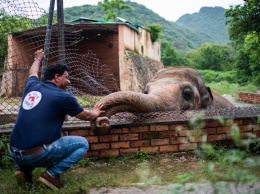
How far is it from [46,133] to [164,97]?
9.10 ft

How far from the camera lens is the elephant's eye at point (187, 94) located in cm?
712

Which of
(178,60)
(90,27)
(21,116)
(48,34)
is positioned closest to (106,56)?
(90,27)

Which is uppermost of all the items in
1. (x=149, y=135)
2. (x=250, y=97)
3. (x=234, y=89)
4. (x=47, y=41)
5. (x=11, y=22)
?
(x=11, y=22)

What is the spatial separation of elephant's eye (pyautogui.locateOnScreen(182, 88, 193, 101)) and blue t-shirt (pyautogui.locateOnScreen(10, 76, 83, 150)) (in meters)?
3.37

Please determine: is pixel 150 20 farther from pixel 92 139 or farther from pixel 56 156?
pixel 56 156

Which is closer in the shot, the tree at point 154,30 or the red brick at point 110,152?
the red brick at point 110,152

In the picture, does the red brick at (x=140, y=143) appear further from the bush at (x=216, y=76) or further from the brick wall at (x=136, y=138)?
the bush at (x=216, y=76)

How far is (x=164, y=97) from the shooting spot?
20.7ft

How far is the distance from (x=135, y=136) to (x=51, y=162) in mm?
1556

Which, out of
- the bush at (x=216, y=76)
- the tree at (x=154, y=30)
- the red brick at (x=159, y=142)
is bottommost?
the bush at (x=216, y=76)

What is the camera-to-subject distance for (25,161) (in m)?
4.05

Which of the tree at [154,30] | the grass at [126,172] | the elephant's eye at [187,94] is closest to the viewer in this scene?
the grass at [126,172]

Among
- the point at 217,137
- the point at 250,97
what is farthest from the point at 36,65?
the point at 250,97

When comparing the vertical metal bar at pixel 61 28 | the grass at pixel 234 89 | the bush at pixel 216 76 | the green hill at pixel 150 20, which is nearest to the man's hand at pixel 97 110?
the vertical metal bar at pixel 61 28
